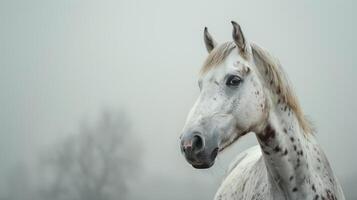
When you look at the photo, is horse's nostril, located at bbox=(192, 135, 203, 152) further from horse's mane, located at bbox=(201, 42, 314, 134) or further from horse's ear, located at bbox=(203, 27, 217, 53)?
horse's ear, located at bbox=(203, 27, 217, 53)

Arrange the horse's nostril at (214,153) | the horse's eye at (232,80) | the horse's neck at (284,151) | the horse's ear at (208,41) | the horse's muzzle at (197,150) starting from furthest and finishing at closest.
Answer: the horse's ear at (208,41)
the horse's neck at (284,151)
the horse's eye at (232,80)
the horse's nostril at (214,153)
the horse's muzzle at (197,150)

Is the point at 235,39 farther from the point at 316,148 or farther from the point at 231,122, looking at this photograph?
the point at 316,148

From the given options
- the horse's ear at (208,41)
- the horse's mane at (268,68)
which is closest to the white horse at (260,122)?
the horse's mane at (268,68)

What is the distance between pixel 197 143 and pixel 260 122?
1.76 feet

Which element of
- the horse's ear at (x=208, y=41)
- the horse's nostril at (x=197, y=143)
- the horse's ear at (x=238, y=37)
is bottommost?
the horse's nostril at (x=197, y=143)

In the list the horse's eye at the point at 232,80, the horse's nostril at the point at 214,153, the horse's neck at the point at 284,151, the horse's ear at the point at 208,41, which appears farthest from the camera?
the horse's ear at the point at 208,41

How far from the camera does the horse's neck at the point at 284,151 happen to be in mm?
3215

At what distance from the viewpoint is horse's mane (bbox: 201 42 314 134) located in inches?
129

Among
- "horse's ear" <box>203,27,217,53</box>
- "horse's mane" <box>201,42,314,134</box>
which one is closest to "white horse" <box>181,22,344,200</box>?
"horse's mane" <box>201,42,314,134</box>

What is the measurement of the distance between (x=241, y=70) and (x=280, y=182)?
858 millimetres

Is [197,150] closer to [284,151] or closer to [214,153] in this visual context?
[214,153]

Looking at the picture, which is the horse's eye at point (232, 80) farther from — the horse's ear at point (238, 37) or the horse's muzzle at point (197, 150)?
the horse's muzzle at point (197, 150)

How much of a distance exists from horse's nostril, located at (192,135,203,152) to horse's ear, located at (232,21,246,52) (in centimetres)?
80

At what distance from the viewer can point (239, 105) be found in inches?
120
